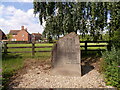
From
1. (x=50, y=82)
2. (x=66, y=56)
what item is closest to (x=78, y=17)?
(x=66, y=56)

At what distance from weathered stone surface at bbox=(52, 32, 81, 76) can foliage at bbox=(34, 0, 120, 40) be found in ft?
4.59

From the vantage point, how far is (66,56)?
529 cm

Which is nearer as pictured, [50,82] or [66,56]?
[50,82]

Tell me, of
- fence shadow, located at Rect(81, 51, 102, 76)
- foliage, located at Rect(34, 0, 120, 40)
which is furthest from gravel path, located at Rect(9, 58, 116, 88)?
foliage, located at Rect(34, 0, 120, 40)

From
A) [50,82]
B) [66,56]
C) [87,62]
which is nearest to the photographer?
[50,82]

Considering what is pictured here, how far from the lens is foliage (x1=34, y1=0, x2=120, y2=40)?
20.3 ft

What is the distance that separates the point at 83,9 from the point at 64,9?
1.04 metres

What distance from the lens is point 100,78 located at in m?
4.75

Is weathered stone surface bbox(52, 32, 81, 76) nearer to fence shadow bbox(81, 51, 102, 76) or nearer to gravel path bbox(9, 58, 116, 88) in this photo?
gravel path bbox(9, 58, 116, 88)

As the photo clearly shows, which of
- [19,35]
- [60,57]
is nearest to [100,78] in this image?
[60,57]

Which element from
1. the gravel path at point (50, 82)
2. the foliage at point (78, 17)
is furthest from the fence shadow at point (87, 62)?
the foliage at point (78, 17)

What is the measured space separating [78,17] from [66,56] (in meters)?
2.33

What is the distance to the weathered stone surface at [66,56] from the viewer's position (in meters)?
5.22

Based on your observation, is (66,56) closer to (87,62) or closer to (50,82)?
(50,82)
